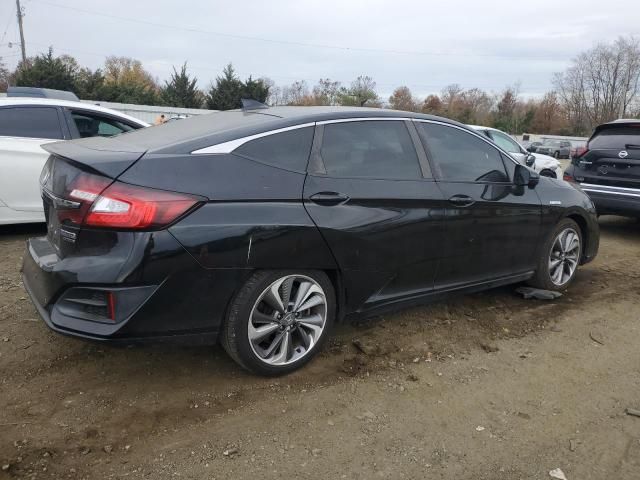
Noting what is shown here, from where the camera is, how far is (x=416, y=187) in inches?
141

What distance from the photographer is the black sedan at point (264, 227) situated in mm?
2643

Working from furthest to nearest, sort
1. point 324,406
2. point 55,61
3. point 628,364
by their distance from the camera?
1. point 55,61
2. point 628,364
3. point 324,406

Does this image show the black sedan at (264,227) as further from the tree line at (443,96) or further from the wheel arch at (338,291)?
the tree line at (443,96)

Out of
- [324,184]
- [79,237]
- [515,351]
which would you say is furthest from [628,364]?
[79,237]

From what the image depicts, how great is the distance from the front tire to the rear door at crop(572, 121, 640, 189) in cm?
557

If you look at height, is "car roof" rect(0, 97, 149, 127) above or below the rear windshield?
above

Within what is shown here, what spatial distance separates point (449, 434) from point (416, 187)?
5.19 feet

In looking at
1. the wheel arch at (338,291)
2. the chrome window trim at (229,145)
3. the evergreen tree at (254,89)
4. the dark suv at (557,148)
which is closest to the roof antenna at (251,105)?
the chrome window trim at (229,145)

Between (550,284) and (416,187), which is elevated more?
(416,187)

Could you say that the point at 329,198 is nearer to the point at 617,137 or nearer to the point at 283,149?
the point at 283,149

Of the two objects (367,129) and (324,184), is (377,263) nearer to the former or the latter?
(324,184)

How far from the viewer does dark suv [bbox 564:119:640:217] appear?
275 inches

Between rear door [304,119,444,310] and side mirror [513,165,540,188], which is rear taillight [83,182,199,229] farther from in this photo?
side mirror [513,165,540,188]

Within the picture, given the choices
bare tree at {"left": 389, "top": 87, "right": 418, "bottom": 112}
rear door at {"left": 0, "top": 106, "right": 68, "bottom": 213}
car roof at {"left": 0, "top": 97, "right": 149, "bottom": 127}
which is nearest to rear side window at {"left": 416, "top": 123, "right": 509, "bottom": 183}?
car roof at {"left": 0, "top": 97, "right": 149, "bottom": 127}
